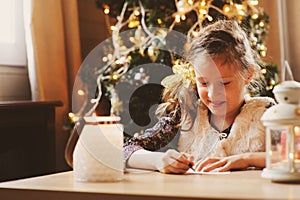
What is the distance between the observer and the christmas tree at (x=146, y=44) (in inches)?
120

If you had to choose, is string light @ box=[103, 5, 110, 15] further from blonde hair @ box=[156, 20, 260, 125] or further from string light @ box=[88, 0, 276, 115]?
blonde hair @ box=[156, 20, 260, 125]

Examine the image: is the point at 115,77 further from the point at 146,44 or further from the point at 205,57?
the point at 205,57

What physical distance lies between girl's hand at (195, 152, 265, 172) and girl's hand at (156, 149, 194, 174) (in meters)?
0.05

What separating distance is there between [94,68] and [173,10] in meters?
0.54

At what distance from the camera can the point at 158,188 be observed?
3.68 ft

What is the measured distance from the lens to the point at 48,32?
10.9ft

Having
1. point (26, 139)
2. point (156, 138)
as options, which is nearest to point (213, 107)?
point (156, 138)

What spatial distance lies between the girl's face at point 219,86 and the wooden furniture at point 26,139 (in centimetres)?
115

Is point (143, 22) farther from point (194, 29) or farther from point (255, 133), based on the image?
point (255, 133)

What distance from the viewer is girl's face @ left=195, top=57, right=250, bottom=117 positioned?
5.49 ft

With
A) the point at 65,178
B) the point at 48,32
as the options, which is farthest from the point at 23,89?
the point at 65,178

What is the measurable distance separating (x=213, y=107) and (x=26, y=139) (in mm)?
1302

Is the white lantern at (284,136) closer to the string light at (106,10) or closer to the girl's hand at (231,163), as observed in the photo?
the girl's hand at (231,163)

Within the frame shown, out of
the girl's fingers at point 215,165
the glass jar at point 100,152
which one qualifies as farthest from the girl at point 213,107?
the glass jar at point 100,152
